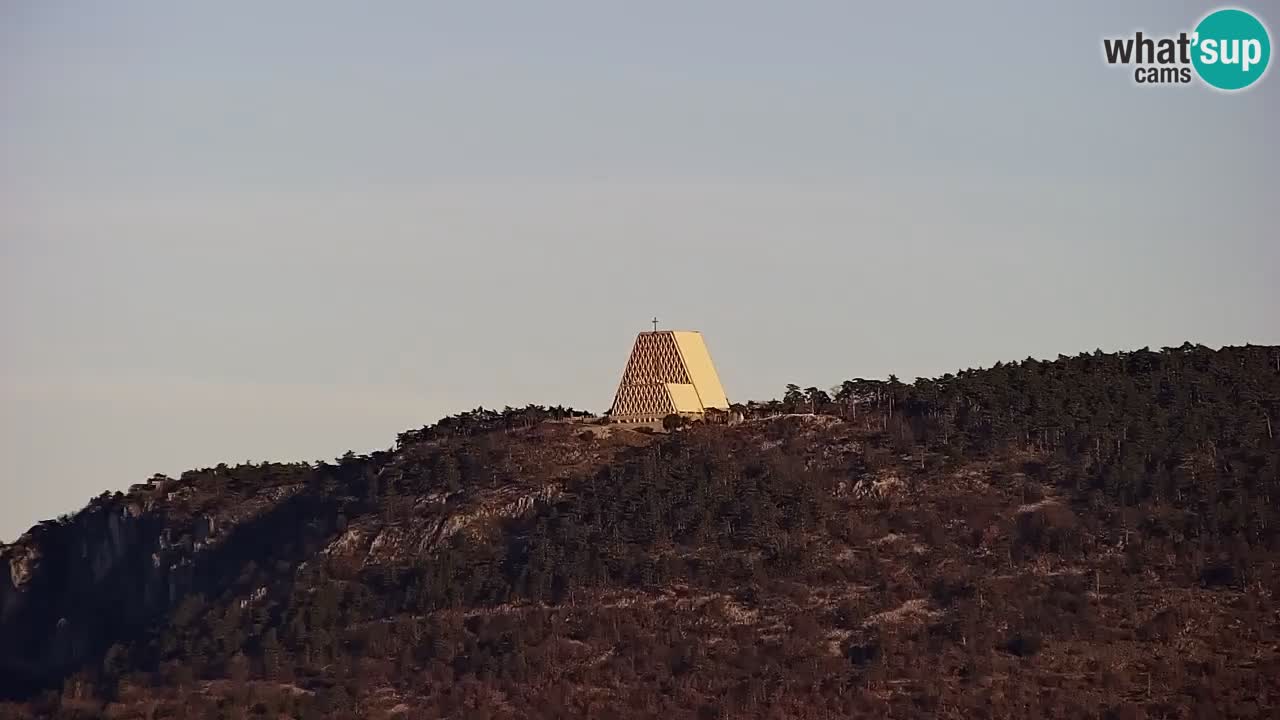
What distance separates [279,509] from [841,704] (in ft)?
176

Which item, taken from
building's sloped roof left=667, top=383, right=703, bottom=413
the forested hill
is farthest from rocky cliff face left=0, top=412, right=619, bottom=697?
building's sloped roof left=667, top=383, right=703, bottom=413

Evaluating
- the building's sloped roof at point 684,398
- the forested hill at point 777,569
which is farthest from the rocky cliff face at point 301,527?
the building's sloped roof at point 684,398

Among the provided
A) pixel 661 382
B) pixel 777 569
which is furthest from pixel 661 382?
pixel 777 569

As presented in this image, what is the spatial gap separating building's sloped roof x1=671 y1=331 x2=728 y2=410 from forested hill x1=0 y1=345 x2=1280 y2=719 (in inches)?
132

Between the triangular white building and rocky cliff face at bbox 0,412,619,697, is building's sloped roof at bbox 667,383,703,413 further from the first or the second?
rocky cliff face at bbox 0,412,619,697

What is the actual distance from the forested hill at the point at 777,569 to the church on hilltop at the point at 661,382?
2814 mm

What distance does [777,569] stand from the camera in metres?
167

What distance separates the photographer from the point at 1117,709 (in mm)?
147625

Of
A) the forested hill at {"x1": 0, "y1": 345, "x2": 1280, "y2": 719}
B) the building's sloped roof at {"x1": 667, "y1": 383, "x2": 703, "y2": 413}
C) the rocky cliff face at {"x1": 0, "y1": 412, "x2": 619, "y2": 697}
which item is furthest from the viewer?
the building's sloped roof at {"x1": 667, "y1": 383, "x2": 703, "y2": 413}

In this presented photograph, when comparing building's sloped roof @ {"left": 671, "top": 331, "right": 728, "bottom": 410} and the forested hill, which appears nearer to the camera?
the forested hill

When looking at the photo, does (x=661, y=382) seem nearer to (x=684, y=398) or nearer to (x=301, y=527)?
(x=684, y=398)

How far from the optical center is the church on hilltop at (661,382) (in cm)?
18538

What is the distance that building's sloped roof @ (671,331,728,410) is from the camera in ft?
613

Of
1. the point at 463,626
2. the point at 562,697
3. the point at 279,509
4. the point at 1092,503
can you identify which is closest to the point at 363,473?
the point at 279,509
